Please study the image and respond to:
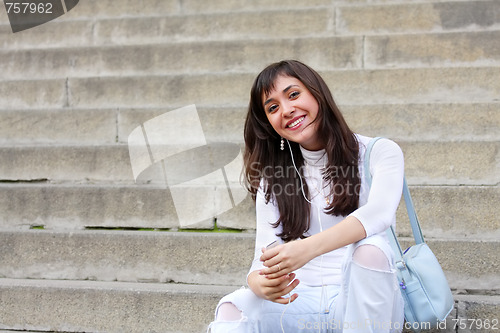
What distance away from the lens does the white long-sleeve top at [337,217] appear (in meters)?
1.73

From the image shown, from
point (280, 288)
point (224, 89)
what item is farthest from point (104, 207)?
point (280, 288)

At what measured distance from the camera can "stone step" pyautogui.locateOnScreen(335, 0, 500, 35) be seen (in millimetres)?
3807

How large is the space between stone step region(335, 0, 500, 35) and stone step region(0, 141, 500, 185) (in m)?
1.36

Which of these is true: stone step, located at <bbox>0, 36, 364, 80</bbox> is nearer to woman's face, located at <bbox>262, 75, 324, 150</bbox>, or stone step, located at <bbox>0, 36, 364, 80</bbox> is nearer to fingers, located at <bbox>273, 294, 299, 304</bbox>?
woman's face, located at <bbox>262, 75, 324, 150</bbox>

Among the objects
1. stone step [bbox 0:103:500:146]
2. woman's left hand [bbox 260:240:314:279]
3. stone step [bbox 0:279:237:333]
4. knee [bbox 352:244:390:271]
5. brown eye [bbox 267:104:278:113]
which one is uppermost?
brown eye [bbox 267:104:278:113]

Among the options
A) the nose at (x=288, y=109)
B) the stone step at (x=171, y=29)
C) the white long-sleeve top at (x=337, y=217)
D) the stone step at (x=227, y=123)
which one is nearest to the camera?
the white long-sleeve top at (x=337, y=217)

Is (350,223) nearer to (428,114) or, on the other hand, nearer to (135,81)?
(428,114)

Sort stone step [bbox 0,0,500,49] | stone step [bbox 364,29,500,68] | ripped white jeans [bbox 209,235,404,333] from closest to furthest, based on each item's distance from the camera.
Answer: ripped white jeans [bbox 209,235,404,333]
stone step [bbox 364,29,500,68]
stone step [bbox 0,0,500,49]

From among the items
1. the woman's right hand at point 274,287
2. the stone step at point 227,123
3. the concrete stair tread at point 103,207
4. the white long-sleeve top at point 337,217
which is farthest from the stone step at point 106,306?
the stone step at point 227,123

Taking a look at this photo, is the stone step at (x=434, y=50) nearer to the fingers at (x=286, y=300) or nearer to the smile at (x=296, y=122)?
the smile at (x=296, y=122)

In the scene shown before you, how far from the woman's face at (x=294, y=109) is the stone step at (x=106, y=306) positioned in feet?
2.59

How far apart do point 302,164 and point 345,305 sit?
0.56 meters

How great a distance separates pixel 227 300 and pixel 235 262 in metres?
0.79

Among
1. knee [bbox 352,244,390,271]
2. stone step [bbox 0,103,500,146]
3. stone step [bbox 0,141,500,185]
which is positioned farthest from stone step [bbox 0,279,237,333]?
stone step [bbox 0,103,500,146]
